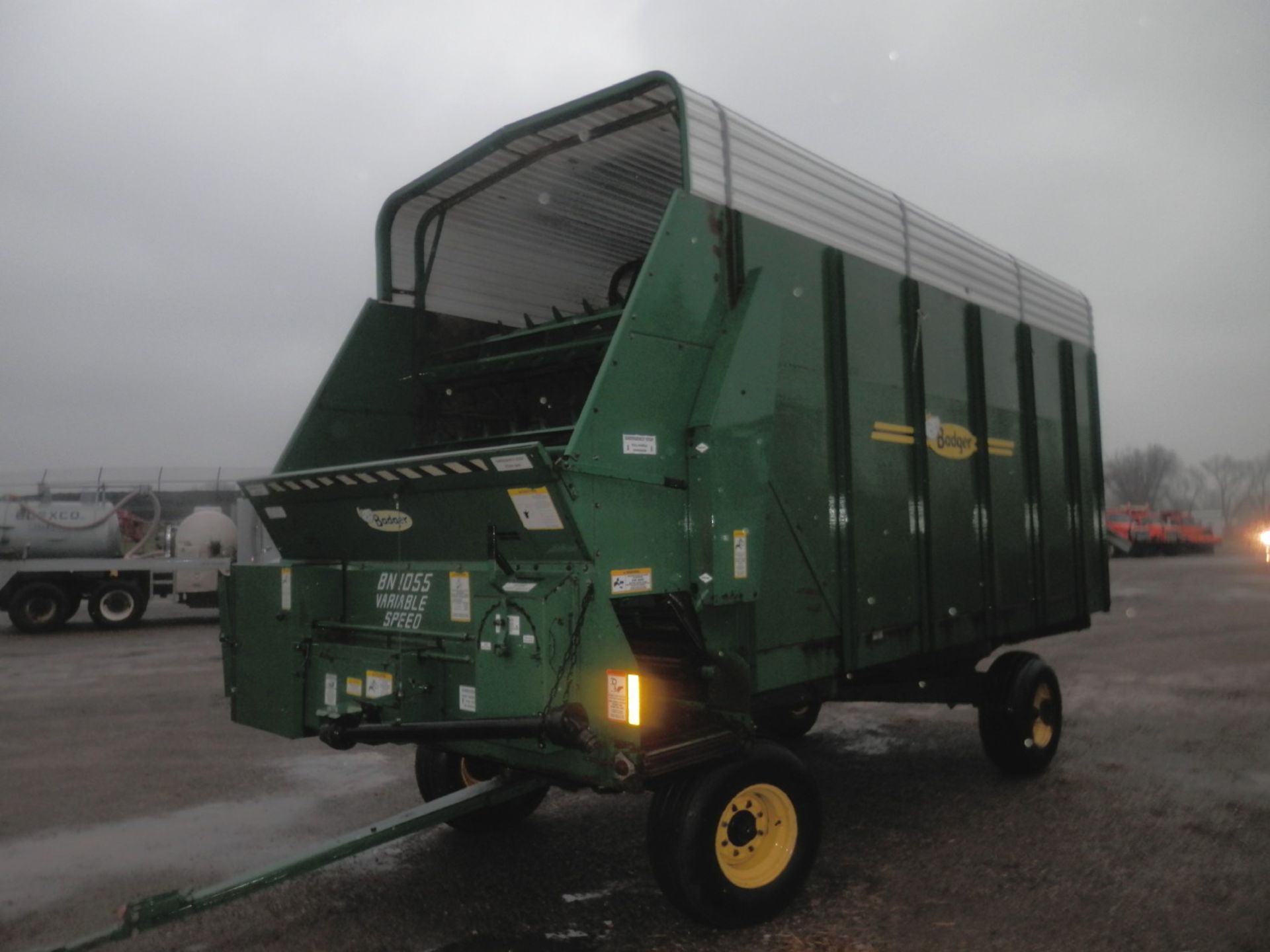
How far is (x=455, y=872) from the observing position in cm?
486

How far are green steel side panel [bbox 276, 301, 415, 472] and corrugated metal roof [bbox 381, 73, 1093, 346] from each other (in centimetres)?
29

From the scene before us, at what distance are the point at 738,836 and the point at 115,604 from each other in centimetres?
1725

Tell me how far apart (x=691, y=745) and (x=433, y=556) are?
4.64 ft

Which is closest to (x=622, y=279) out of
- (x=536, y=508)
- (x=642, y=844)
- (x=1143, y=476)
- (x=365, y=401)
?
(x=365, y=401)

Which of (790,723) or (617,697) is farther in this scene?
(790,723)

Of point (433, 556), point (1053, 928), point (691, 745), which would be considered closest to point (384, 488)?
point (433, 556)

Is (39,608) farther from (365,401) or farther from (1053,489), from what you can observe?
(1053,489)

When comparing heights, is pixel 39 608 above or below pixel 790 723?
above

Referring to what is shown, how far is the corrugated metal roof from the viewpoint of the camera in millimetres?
4512

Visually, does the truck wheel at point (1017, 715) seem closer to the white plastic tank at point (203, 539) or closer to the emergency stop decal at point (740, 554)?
the emergency stop decal at point (740, 554)

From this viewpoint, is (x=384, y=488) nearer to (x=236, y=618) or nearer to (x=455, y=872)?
(x=236, y=618)

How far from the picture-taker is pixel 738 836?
13.6 feet

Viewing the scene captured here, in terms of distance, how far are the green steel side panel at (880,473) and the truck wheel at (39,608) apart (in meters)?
17.1

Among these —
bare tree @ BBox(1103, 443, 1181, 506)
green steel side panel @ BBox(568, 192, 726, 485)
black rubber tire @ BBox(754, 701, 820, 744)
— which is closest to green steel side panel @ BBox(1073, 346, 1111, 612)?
black rubber tire @ BBox(754, 701, 820, 744)
